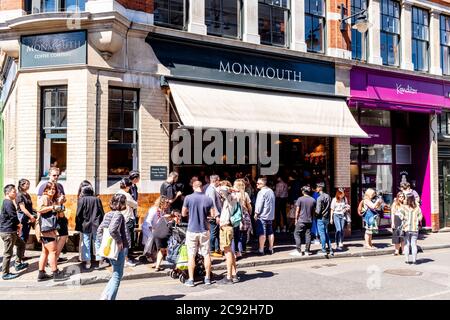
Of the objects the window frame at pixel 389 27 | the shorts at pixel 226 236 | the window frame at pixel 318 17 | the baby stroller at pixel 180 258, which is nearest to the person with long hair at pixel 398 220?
the shorts at pixel 226 236

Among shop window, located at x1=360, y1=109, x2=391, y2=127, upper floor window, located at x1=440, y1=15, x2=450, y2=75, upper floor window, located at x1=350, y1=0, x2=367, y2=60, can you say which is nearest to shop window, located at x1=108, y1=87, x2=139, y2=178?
upper floor window, located at x1=350, y1=0, x2=367, y2=60

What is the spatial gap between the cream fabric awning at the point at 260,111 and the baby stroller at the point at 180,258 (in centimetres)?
288

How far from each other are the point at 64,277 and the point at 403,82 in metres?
13.9

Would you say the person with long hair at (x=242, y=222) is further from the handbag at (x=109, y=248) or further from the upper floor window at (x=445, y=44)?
the upper floor window at (x=445, y=44)

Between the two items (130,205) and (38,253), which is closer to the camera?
(130,205)

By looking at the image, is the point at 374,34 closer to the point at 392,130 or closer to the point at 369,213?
the point at 392,130

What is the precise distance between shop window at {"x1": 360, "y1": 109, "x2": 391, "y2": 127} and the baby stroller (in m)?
9.84

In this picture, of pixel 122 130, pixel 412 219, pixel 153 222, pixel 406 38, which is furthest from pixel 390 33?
pixel 153 222

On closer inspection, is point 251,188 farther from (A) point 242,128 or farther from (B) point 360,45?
(B) point 360,45

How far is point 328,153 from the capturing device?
49.6ft

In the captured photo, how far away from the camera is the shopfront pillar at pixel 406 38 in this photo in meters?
17.0

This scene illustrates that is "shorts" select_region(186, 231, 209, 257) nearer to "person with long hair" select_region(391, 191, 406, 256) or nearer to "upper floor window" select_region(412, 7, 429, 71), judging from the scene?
"person with long hair" select_region(391, 191, 406, 256)

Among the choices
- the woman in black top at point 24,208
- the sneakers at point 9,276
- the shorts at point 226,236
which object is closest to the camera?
the sneakers at point 9,276
